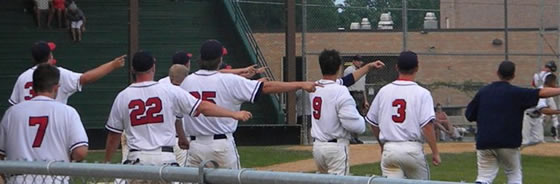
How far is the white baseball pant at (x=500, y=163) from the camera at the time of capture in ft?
37.9

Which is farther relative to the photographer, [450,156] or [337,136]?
[450,156]

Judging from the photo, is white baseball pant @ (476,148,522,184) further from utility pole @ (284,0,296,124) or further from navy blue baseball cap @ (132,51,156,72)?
utility pole @ (284,0,296,124)

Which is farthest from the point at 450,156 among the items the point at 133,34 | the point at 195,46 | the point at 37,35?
the point at 37,35

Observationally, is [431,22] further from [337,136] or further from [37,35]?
[337,136]

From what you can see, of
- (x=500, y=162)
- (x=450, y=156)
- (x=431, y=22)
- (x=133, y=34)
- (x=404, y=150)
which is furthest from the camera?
(x=431, y=22)

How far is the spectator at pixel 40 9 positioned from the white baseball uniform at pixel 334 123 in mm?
13800

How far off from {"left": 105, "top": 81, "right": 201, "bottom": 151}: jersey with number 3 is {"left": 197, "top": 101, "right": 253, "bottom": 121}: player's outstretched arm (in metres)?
0.35

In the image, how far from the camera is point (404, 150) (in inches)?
396

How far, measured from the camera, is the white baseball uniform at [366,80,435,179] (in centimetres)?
1004

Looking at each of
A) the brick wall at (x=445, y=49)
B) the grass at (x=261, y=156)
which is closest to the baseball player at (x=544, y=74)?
the grass at (x=261, y=156)

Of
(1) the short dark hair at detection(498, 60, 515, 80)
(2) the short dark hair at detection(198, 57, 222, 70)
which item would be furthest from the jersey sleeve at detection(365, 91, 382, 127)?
(1) the short dark hair at detection(498, 60, 515, 80)

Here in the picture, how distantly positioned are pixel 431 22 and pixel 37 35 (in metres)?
12.3

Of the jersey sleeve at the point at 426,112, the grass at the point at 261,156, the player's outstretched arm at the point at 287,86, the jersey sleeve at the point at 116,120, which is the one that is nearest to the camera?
the jersey sleeve at the point at 116,120

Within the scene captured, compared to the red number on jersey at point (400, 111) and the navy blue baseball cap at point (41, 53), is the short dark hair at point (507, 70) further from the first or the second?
the navy blue baseball cap at point (41, 53)
